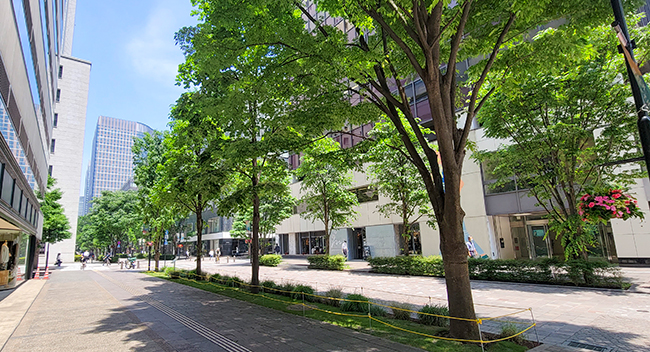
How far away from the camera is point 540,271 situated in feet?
46.7

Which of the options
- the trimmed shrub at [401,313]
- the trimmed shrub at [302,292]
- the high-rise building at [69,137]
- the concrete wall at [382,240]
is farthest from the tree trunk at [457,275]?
the high-rise building at [69,137]

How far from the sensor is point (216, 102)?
10.5 metres

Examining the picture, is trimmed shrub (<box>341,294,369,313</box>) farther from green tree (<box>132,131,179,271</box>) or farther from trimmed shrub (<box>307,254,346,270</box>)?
green tree (<box>132,131,179,271</box>)

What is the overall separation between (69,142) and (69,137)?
76cm

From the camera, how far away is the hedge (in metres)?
12.5

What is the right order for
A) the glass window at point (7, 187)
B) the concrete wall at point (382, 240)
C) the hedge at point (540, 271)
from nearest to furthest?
the glass window at point (7, 187), the hedge at point (540, 271), the concrete wall at point (382, 240)

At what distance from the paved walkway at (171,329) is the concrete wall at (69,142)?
46048 millimetres

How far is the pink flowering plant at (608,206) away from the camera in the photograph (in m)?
7.90

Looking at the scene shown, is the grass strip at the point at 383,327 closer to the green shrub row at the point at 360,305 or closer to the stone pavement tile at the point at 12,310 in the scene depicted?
the green shrub row at the point at 360,305

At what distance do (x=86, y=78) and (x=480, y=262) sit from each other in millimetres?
62719

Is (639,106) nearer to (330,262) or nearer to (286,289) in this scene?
(286,289)

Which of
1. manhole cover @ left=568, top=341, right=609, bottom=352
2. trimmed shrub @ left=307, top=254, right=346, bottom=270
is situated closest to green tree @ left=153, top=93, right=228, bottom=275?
manhole cover @ left=568, top=341, right=609, bottom=352

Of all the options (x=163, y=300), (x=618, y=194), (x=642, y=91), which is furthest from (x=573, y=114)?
(x=163, y=300)

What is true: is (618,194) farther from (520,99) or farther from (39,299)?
(39,299)
